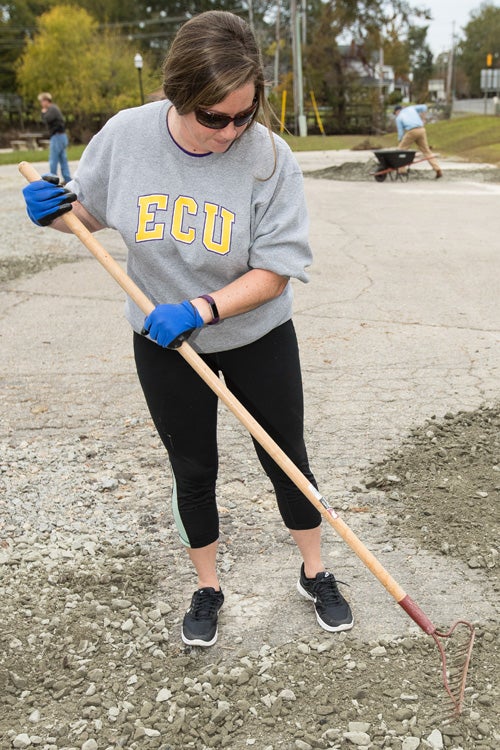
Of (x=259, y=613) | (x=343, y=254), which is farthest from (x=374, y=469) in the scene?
(x=343, y=254)

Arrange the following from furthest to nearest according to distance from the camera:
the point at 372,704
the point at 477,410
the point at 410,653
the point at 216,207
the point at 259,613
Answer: the point at 477,410, the point at 259,613, the point at 410,653, the point at 372,704, the point at 216,207

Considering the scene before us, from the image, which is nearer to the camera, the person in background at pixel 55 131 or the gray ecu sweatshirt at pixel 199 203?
the gray ecu sweatshirt at pixel 199 203

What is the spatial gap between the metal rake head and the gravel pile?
44 millimetres

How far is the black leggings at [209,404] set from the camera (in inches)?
95.1

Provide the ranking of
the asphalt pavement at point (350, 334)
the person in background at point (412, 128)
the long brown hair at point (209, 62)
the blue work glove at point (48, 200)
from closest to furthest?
the long brown hair at point (209, 62), the blue work glove at point (48, 200), the asphalt pavement at point (350, 334), the person in background at point (412, 128)

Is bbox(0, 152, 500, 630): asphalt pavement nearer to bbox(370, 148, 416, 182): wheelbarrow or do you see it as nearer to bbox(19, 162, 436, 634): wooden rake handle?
bbox(19, 162, 436, 634): wooden rake handle

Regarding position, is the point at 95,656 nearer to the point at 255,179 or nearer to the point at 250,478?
the point at 250,478

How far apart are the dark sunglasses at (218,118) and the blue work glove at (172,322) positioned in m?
0.48

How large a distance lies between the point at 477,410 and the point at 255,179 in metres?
2.58

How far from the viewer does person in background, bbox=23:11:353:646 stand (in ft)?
6.78

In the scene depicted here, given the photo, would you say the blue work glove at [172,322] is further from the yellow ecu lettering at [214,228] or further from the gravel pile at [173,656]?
the gravel pile at [173,656]

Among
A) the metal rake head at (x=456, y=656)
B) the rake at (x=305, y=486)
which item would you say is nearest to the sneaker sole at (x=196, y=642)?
the rake at (x=305, y=486)

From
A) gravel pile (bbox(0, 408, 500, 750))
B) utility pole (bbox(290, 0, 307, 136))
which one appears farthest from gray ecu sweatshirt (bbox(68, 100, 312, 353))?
utility pole (bbox(290, 0, 307, 136))

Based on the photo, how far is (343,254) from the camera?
8.84 m
